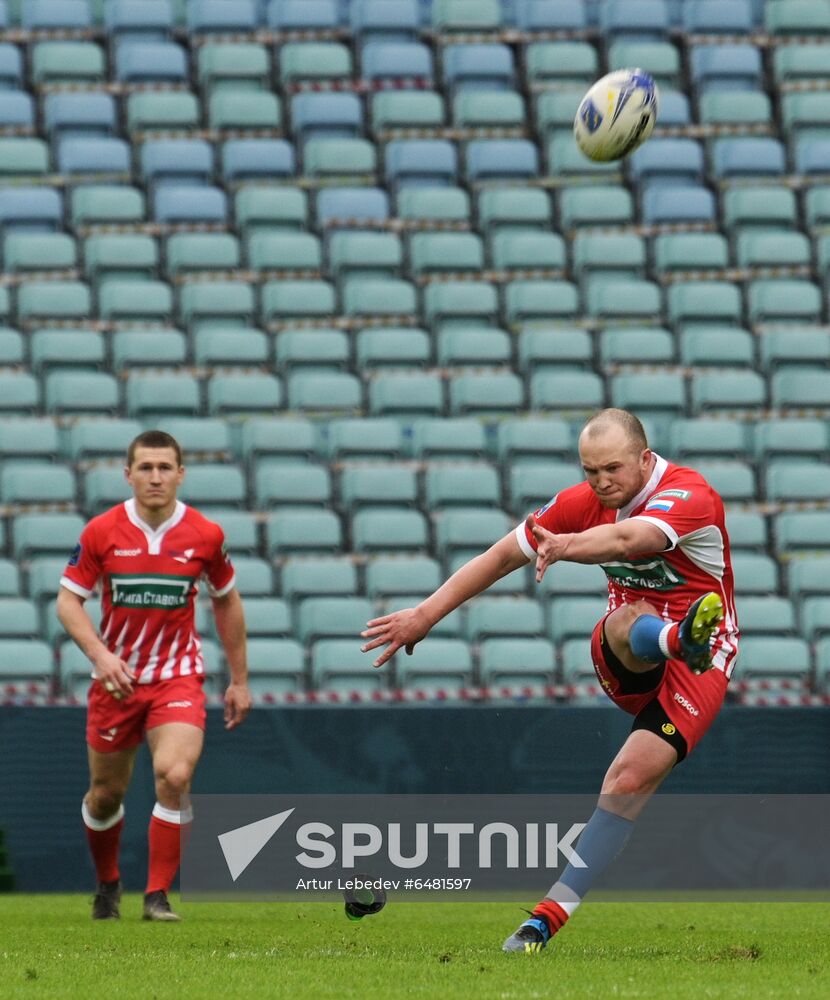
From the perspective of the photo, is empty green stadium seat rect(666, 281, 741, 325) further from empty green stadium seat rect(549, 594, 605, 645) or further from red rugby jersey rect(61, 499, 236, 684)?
red rugby jersey rect(61, 499, 236, 684)

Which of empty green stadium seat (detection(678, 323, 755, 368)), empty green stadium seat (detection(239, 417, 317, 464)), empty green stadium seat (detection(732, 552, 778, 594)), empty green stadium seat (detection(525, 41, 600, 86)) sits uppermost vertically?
empty green stadium seat (detection(525, 41, 600, 86))

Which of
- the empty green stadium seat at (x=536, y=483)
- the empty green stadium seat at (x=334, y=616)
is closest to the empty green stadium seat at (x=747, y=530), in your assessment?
the empty green stadium seat at (x=536, y=483)

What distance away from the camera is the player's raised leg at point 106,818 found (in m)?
8.61

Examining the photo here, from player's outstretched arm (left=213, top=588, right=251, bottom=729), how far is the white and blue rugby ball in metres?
3.47

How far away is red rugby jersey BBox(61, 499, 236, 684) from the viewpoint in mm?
8547

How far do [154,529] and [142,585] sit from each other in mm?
285

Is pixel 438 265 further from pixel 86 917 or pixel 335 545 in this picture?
pixel 86 917

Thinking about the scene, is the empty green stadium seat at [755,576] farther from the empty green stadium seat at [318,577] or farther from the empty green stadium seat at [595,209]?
the empty green stadium seat at [595,209]

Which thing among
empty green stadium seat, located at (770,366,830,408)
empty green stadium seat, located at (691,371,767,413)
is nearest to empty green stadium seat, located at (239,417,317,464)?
empty green stadium seat, located at (691,371,767,413)

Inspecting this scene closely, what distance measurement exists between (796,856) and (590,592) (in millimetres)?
3208

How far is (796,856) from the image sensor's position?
34.6 ft

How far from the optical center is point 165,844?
8.38 metres

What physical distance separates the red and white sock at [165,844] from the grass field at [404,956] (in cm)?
26

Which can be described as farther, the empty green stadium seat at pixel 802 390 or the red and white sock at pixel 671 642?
the empty green stadium seat at pixel 802 390
